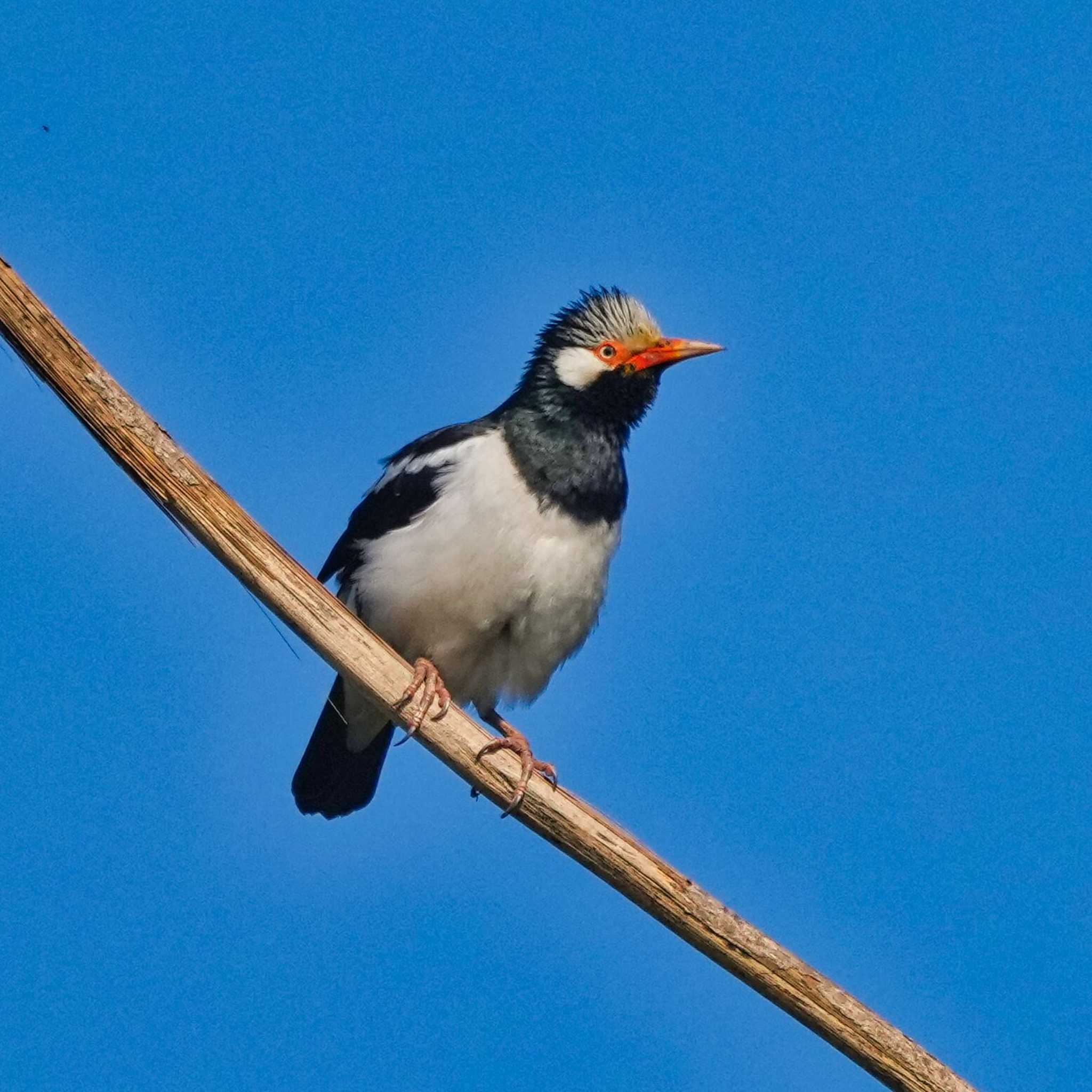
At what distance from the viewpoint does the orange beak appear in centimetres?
838

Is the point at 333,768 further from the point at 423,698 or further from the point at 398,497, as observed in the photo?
the point at 423,698

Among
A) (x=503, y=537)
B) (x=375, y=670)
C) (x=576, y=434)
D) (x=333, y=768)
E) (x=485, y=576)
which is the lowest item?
(x=375, y=670)

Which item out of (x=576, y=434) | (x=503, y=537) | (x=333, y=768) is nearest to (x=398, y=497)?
(x=503, y=537)

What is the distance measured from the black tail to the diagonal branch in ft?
7.46

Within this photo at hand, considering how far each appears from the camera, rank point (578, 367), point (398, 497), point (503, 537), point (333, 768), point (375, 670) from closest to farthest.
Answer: point (375, 670) → point (503, 537) → point (398, 497) → point (578, 367) → point (333, 768)

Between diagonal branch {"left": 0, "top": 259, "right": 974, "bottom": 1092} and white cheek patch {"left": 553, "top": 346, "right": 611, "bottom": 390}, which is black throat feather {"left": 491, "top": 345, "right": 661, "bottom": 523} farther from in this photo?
diagonal branch {"left": 0, "top": 259, "right": 974, "bottom": 1092}

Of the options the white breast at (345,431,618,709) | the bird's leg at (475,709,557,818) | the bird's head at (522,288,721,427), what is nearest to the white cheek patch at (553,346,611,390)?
the bird's head at (522,288,721,427)

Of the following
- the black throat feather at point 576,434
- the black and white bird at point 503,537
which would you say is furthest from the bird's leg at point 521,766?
the black throat feather at point 576,434

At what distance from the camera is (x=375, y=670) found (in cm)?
632

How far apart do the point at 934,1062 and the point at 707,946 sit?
91 cm

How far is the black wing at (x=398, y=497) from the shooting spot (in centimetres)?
791

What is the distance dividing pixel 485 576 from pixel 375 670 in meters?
1.41

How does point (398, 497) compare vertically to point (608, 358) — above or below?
below

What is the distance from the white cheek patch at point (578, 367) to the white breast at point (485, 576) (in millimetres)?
555
